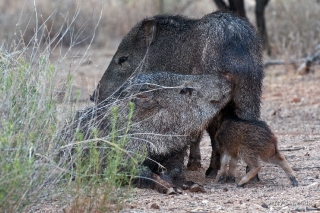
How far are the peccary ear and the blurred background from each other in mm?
3051

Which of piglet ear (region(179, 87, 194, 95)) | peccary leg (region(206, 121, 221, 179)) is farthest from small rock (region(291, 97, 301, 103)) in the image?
piglet ear (region(179, 87, 194, 95))

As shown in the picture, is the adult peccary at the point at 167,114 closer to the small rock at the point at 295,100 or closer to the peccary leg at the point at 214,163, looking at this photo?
the peccary leg at the point at 214,163

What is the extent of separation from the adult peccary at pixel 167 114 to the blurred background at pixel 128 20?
4356 millimetres

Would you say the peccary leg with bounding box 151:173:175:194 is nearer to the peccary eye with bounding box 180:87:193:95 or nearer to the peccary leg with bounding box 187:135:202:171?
the peccary eye with bounding box 180:87:193:95

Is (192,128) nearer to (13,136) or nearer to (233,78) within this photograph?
(233,78)

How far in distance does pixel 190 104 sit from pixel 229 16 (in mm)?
969

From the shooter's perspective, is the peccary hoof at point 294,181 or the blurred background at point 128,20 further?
the blurred background at point 128,20

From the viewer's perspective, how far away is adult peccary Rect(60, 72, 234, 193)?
4.57m

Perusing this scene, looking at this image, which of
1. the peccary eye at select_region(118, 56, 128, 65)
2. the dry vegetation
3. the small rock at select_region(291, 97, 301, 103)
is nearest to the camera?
the dry vegetation

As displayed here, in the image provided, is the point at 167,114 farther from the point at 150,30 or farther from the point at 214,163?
the point at 150,30

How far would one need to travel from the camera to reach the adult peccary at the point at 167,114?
4.57 metres

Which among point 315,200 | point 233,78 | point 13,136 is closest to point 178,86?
point 233,78

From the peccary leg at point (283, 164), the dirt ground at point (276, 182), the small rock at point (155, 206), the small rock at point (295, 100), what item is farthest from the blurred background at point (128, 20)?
the small rock at point (155, 206)

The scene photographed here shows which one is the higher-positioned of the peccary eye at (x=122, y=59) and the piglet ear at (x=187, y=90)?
the peccary eye at (x=122, y=59)
